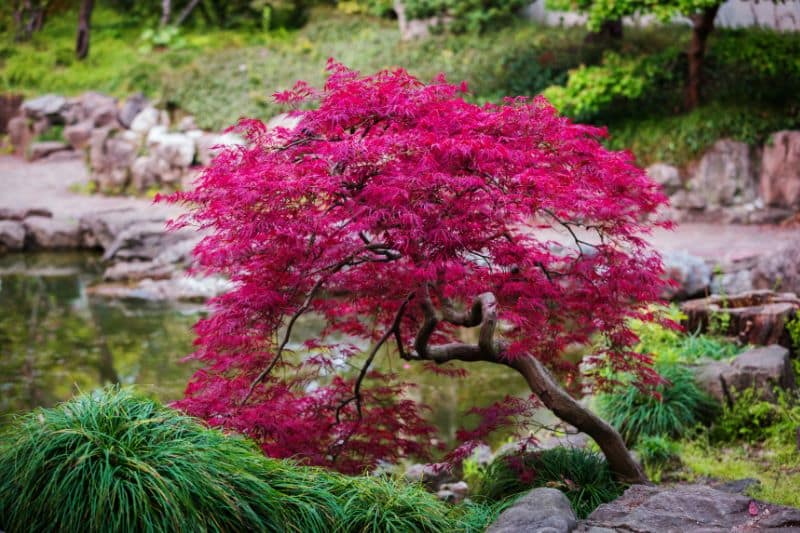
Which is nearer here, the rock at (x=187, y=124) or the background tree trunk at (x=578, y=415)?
the background tree trunk at (x=578, y=415)

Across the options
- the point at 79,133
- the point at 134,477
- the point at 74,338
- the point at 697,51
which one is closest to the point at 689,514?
the point at 134,477

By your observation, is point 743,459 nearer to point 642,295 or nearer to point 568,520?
point 642,295

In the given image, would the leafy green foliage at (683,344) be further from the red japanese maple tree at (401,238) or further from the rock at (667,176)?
the rock at (667,176)

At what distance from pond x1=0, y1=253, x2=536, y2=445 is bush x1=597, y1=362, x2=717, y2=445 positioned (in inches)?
64.7

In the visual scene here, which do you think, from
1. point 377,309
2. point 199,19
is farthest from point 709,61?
point 199,19

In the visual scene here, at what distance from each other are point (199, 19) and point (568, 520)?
19134mm

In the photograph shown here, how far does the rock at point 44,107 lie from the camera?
17875mm

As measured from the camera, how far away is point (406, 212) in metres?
4.22

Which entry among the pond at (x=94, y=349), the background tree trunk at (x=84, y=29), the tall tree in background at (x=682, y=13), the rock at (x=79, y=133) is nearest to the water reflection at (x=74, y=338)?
the pond at (x=94, y=349)

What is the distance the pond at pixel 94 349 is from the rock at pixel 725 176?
496cm

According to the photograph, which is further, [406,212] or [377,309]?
[377,309]

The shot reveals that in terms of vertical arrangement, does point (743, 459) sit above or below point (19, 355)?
above

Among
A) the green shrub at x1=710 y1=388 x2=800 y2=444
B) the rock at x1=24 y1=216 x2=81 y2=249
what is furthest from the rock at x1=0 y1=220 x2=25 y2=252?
the green shrub at x1=710 y1=388 x2=800 y2=444

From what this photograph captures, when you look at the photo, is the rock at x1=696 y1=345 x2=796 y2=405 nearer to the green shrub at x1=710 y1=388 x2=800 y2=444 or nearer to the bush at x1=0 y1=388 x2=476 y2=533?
the green shrub at x1=710 y1=388 x2=800 y2=444
